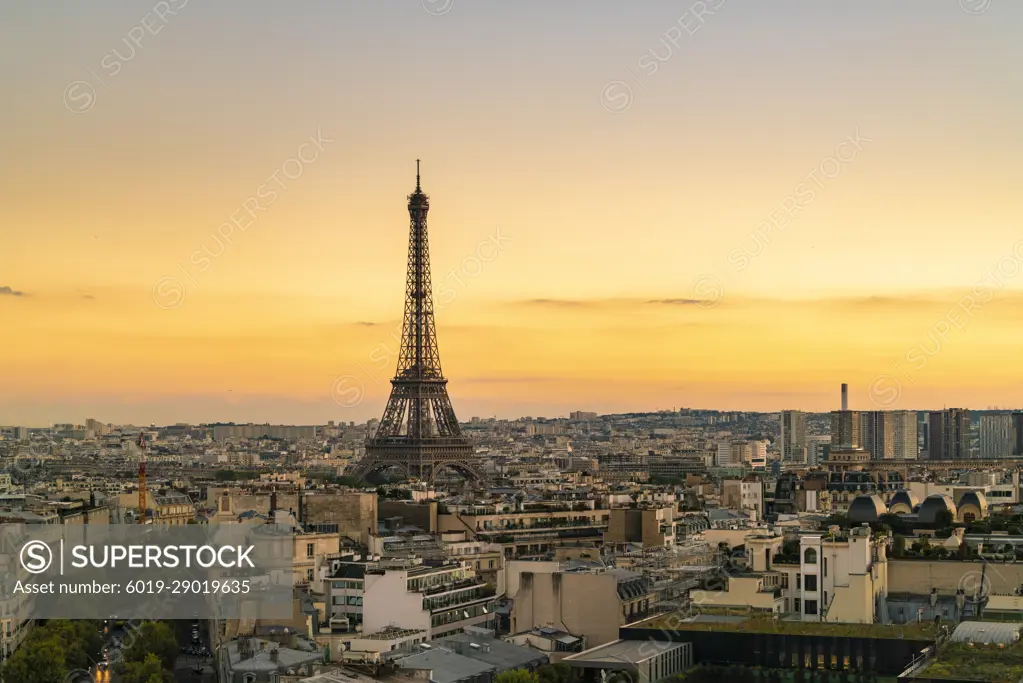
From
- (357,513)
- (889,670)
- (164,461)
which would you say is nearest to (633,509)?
(357,513)

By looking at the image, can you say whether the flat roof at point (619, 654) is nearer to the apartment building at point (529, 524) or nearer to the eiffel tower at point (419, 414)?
the apartment building at point (529, 524)

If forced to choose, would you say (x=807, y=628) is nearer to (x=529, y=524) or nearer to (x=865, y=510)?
(x=865, y=510)

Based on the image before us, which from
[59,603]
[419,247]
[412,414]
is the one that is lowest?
[59,603]

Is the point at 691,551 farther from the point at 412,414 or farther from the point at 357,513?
the point at 412,414

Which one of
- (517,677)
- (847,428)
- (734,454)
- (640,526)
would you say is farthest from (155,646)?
(847,428)

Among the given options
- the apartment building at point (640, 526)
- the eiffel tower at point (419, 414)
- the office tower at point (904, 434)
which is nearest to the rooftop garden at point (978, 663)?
the apartment building at point (640, 526)

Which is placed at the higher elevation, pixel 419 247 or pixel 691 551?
pixel 419 247

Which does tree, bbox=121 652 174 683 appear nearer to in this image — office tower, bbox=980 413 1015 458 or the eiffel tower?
the eiffel tower
